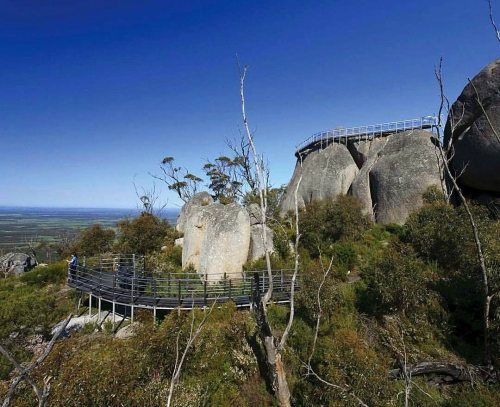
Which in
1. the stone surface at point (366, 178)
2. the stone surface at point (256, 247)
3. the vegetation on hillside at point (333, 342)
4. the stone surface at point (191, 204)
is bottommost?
the vegetation on hillside at point (333, 342)

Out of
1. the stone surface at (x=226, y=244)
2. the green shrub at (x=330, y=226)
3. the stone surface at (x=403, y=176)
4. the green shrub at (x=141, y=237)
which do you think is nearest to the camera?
the stone surface at (x=226, y=244)

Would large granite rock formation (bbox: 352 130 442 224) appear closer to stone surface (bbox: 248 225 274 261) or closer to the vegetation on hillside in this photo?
the vegetation on hillside

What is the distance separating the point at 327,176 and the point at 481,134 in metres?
13.3

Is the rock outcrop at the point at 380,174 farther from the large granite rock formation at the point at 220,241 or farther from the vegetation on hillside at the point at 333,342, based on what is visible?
the large granite rock formation at the point at 220,241

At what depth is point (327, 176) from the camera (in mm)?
29562

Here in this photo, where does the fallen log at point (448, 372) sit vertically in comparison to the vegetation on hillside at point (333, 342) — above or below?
below

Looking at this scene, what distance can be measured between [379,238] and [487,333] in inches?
453

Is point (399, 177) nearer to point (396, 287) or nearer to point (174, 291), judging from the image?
point (396, 287)

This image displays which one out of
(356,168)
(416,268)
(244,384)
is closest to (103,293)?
(244,384)

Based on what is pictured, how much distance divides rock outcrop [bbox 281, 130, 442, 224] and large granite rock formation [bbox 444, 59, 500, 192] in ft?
10.4

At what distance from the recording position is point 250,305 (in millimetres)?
14094

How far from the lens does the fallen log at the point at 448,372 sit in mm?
10023

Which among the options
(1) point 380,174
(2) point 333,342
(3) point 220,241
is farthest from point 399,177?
(2) point 333,342

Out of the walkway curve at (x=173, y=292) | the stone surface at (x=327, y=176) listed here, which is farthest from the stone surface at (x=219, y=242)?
the stone surface at (x=327, y=176)
